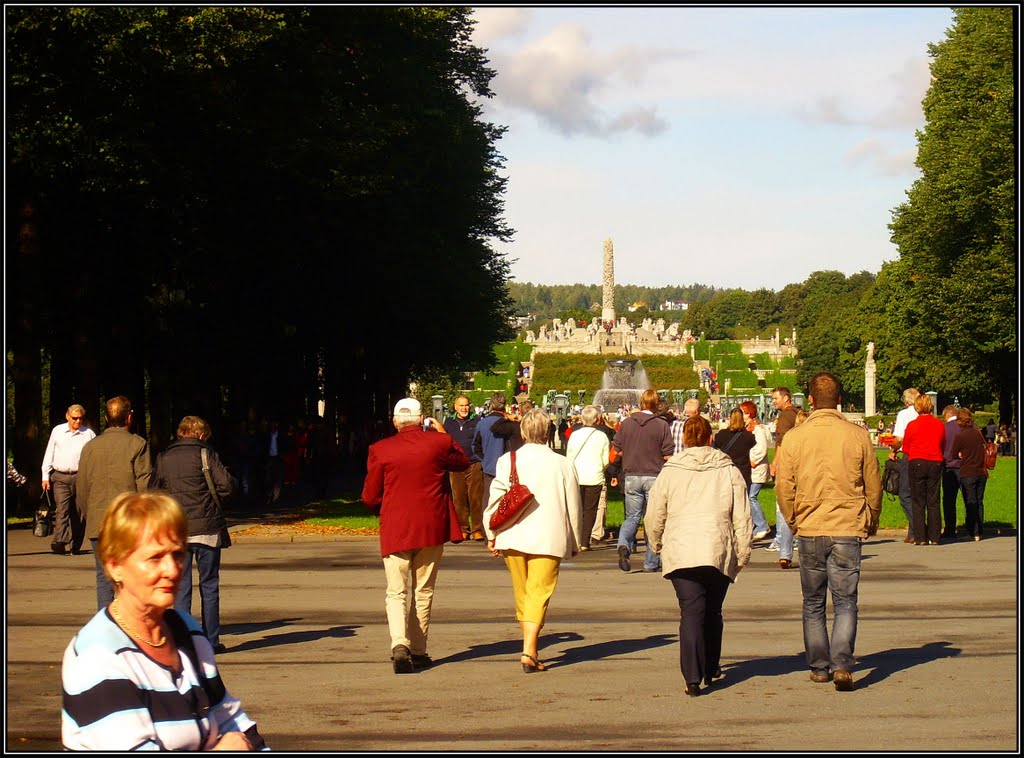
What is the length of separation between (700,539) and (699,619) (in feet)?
1.74

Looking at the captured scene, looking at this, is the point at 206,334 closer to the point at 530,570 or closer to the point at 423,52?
the point at 423,52

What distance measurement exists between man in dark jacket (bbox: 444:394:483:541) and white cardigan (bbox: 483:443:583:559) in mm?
10528

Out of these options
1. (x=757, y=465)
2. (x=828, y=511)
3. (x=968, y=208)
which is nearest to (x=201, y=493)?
(x=828, y=511)

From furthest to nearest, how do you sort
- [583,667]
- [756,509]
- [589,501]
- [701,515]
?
1. [756,509]
2. [589,501]
3. [583,667]
4. [701,515]

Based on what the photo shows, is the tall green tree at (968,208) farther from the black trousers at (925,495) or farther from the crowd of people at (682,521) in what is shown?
the crowd of people at (682,521)

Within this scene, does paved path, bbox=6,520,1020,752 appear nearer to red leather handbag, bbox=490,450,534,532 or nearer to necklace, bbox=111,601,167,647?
red leather handbag, bbox=490,450,534,532

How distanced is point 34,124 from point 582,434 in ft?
30.9

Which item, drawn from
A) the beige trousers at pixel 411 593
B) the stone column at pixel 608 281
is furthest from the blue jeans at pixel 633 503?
the stone column at pixel 608 281

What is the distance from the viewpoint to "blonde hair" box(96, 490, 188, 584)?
4547 mm

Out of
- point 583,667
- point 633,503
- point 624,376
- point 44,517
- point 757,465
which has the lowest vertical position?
point 583,667

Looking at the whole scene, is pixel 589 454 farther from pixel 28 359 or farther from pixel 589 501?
pixel 28 359

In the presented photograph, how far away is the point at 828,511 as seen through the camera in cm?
1053

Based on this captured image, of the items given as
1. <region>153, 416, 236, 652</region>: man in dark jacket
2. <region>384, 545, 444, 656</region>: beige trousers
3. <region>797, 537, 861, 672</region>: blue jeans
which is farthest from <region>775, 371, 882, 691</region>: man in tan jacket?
<region>153, 416, 236, 652</region>: man in dark jacket

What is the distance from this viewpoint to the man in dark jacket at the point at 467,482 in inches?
876
